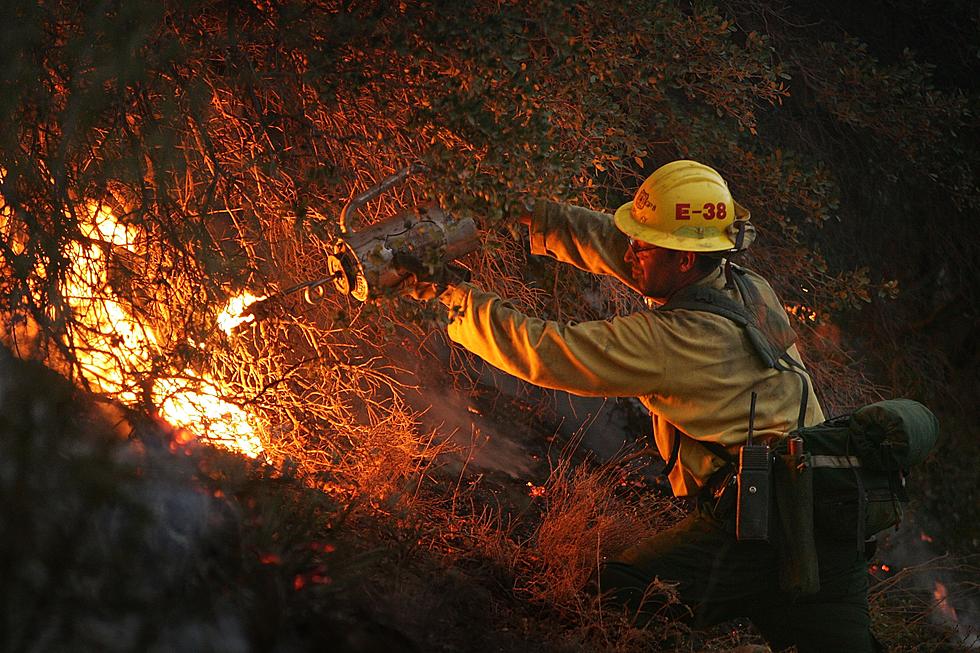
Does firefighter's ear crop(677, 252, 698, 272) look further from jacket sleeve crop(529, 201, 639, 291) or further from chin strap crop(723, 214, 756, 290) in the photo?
jacket sleeve crop(529, 201, 639, 291)

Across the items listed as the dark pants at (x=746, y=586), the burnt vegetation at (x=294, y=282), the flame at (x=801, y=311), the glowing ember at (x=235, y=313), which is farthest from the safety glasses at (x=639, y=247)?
the flame at (x=801, y=311)

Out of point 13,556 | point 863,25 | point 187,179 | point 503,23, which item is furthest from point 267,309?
point 863,25

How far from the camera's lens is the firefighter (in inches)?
145

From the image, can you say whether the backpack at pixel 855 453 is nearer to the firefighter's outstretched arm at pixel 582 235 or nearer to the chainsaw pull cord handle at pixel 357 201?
the firefighter's outstretched arm at pixel 582 235

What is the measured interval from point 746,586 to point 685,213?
1472mm

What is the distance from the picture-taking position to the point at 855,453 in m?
3.88

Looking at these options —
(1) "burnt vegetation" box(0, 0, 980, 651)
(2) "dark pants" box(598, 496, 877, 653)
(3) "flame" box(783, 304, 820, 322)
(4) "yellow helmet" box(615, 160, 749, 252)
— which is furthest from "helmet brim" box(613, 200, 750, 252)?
(3) "flame" box(783, 304, 820, 322)

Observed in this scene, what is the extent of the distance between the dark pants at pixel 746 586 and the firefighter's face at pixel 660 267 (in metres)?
0.87

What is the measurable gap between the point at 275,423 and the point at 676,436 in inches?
84.0

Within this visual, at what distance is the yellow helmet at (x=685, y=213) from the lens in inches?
156

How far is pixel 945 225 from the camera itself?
26.1 ft

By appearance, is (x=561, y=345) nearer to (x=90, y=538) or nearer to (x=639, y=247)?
(x=639, y=247)

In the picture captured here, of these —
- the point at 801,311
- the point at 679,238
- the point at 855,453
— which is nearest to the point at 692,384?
the point at 679,238

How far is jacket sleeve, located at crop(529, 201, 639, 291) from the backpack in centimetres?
46
